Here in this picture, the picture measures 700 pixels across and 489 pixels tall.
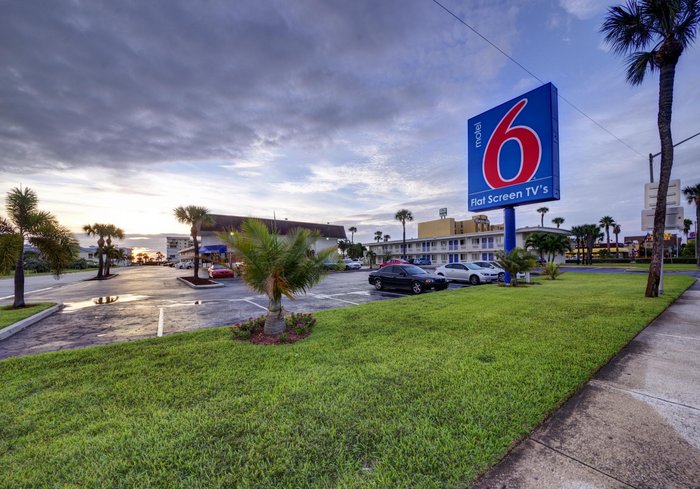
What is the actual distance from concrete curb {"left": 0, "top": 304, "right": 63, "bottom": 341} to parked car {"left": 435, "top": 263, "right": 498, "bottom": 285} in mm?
19891

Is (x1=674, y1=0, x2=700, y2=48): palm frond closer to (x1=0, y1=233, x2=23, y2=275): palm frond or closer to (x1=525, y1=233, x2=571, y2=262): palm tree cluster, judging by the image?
(x1=0, y1=233, x2=23, y2=275): palm frond

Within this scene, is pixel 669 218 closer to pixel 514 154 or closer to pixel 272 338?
pixel 514 154

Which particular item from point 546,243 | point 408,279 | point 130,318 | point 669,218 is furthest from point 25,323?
point 546,243

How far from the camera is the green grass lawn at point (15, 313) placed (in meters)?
8.13

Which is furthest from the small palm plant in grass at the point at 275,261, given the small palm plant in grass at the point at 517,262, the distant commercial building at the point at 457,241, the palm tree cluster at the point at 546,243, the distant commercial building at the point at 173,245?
the distant commercial building at the point at 173,245

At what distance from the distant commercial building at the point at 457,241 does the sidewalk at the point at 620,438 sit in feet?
144

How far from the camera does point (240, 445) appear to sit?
8.73 feet

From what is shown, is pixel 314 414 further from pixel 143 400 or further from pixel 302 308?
pixel 302 308

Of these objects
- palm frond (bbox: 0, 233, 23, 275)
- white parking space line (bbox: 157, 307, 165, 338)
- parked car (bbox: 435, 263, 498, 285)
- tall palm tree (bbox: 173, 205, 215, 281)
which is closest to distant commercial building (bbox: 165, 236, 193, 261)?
tall palm tree (bbox: 173, 205, 215, 281)

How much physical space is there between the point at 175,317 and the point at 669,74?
1920cm

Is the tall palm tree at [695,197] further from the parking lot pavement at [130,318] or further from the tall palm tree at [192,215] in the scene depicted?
the tall palm tree at [192,215]

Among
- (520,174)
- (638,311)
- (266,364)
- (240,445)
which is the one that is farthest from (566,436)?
(520,174)

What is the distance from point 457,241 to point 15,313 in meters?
54.2

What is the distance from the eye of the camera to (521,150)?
14977mm
